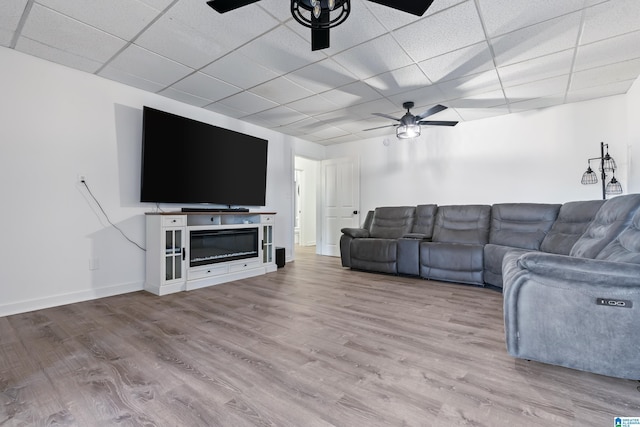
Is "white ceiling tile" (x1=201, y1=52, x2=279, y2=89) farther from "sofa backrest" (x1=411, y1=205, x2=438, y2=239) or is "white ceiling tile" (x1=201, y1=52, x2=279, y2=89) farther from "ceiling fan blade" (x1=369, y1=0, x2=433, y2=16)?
"sofa backrest" (x1=411, y1=205, x2=438, y2=239)

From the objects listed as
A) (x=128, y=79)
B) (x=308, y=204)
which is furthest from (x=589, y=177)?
(x=308, y=204)

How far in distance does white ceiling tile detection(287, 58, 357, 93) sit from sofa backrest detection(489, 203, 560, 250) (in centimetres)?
285

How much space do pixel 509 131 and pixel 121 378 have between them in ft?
18.3

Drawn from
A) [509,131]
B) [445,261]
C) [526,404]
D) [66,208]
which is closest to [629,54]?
[509,131]

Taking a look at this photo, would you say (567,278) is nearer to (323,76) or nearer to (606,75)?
(323,76)

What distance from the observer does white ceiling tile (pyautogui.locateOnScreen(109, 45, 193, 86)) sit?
281cm

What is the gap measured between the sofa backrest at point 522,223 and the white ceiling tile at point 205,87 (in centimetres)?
401

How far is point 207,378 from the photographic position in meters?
1.61

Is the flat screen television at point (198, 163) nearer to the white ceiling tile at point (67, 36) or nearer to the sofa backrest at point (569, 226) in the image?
the white ceiling tile at point (67, 36)

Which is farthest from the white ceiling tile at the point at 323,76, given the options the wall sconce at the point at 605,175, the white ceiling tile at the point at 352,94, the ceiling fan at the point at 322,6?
the wall sconce at the point at 605,175

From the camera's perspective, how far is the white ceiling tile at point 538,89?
340 centimetres

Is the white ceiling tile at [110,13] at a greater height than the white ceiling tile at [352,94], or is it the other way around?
the white ceiling tile at [110,13]

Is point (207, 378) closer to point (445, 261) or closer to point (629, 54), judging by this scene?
point (445, 261)

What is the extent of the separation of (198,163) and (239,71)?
1382 mm
